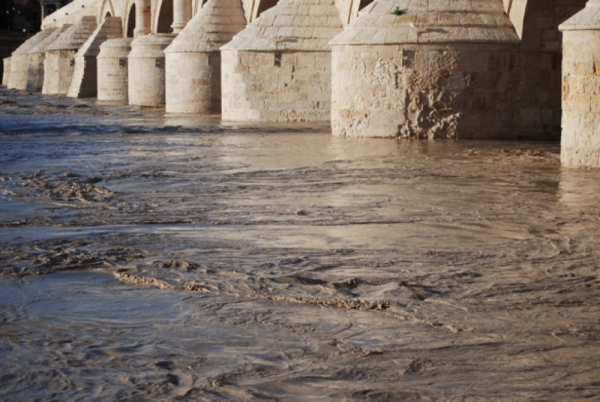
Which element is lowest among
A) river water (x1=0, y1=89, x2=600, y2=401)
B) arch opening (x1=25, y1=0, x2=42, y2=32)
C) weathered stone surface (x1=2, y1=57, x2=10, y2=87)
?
river water (x1=0, y1=89, x2=600, y2=401)

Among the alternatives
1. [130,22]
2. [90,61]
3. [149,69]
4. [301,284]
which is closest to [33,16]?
[130,22]

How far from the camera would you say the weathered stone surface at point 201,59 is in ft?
68.8

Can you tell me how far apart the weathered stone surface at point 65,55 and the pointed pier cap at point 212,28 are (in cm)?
1640

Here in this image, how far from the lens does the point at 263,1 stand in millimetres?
20797

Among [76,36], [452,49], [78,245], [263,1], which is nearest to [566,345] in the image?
[78,245]

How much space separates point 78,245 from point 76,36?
32.9 m

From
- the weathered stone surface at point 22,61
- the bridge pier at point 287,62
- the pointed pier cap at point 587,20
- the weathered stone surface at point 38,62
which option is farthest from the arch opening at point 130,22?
the pointed pier cap at point 587,20

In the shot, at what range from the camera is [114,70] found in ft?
99.1

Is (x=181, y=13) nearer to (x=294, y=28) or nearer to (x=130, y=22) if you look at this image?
(x=294, y=28)

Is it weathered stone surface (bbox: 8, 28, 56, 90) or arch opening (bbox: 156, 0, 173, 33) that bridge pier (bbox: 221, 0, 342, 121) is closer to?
arch opening (bbox: 156, 0, 173, 33)

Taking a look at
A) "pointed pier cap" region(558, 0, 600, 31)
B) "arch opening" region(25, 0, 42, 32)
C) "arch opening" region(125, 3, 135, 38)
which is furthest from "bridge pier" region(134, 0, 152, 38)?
"arch opening" region(25, 0, 42, 32)

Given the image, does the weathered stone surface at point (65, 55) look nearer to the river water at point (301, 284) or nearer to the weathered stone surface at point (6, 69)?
the weathered stone surface at point (6, 69)

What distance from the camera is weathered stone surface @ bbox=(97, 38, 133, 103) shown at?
98.6ft

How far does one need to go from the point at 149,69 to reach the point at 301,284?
2127 cm
